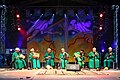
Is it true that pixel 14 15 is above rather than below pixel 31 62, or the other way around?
above

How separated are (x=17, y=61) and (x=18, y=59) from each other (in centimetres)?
14

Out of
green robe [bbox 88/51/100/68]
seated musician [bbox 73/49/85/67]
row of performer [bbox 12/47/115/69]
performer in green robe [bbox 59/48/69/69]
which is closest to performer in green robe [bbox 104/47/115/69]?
row of performer [bbox 12/47/115/69]

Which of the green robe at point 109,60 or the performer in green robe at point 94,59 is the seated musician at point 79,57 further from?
the green robe at point 109,60

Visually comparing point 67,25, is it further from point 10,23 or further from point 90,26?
point 10,23

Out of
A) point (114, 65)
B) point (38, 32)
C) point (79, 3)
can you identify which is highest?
point (79, 3)

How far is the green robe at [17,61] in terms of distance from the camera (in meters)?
22.1

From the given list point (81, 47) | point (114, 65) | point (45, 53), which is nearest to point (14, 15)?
point (45, 53)

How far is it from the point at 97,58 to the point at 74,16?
375cm

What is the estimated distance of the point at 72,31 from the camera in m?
24.5

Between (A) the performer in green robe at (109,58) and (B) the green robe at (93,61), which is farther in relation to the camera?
(A) the performer in green robe at (109,58)

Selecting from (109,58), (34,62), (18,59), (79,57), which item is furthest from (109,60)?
(18,59)

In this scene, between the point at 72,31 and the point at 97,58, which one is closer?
the point at 97,58

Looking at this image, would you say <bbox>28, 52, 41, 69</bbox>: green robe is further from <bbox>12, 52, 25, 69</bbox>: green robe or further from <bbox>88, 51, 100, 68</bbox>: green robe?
<bbox>88, 51, 100, 68</bbox>: green robe

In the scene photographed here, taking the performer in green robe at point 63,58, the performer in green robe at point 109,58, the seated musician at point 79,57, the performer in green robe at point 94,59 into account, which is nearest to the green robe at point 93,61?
the performer in green robe at point 94,59
